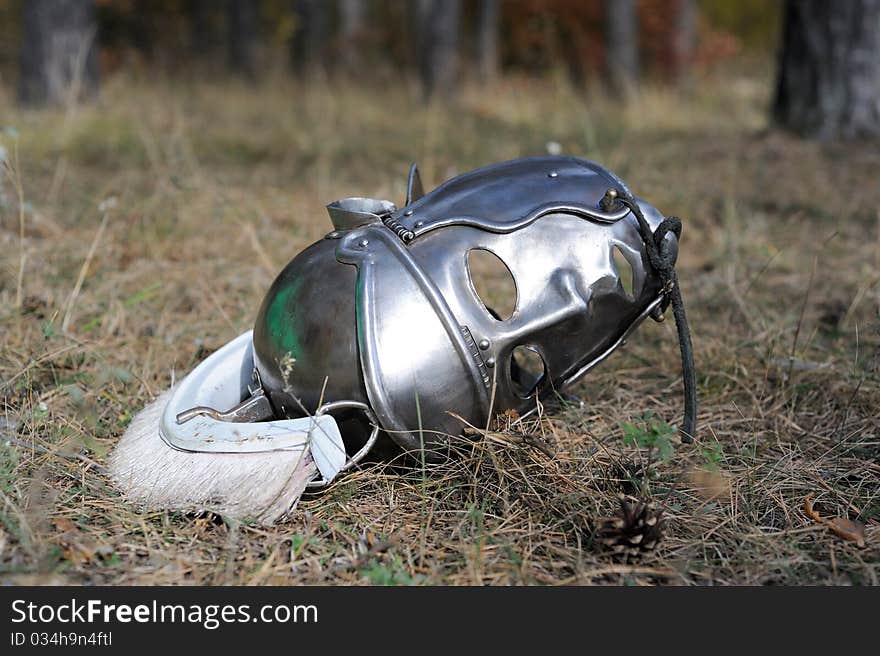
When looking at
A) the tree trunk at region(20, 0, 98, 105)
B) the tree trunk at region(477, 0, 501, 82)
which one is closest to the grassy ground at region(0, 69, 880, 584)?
the tree trunk at region(20, 0, 98, 105)

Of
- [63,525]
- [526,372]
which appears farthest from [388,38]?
[63,525]

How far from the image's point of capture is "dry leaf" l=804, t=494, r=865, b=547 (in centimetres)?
211

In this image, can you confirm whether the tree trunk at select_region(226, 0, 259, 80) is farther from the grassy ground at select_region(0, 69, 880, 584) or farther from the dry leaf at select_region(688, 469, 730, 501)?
the dry leaf at select_region(688, 469, 730, 501)

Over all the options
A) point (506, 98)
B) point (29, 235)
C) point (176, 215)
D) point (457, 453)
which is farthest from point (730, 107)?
point (457, 453)

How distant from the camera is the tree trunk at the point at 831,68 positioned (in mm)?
5672

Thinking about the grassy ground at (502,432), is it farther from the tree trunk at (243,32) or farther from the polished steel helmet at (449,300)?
the tree trunk at (243,32)

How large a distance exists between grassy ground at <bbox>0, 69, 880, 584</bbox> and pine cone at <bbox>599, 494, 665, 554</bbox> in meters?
0.05

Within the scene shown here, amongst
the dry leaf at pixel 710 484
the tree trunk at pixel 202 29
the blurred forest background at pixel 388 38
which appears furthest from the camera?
the tree trunk at pixel 202 29

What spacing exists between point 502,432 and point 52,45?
649 centimetres

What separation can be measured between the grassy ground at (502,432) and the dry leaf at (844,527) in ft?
0.06

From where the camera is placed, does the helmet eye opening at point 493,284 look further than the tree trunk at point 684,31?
No

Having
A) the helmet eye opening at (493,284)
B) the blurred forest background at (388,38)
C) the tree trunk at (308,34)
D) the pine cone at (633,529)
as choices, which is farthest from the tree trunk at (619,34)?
the pine cone at (633,529)

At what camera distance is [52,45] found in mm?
7168
